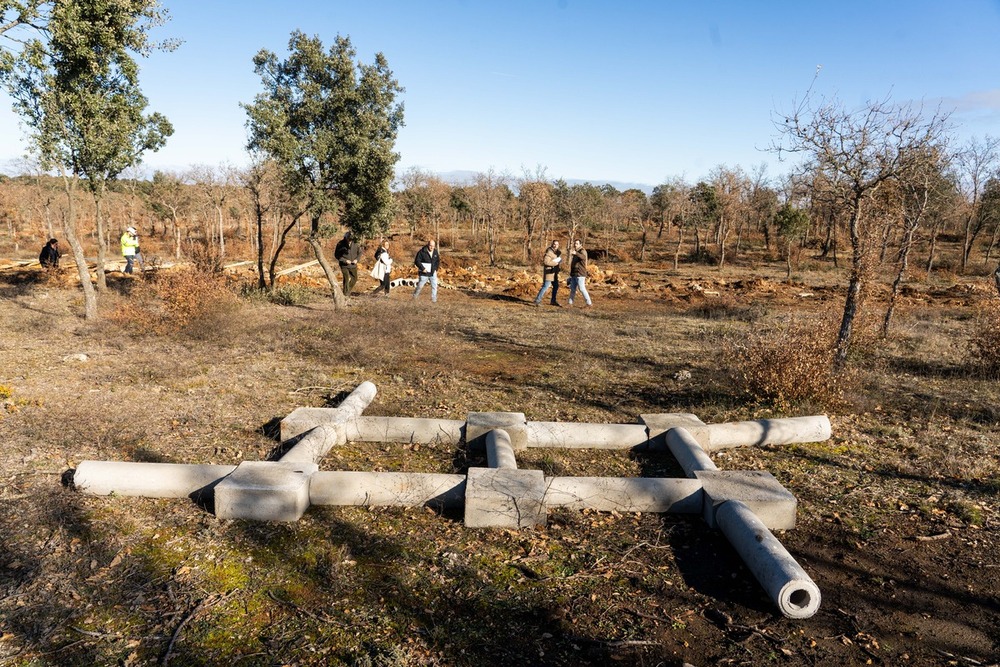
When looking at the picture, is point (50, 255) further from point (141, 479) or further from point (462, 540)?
point (462, 540)

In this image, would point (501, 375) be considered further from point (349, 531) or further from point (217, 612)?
point (217, 612)

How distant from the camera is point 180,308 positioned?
1012 cm

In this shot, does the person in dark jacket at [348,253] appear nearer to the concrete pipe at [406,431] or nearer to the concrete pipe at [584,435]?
the concrete pipe at [406,431]

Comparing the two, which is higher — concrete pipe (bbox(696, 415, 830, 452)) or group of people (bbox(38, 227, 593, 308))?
group of people (bbox(38, 227, 593, 308))

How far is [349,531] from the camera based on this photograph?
14.0ft

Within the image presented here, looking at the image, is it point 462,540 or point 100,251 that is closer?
point 462,540

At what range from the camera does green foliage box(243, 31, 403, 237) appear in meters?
11.8

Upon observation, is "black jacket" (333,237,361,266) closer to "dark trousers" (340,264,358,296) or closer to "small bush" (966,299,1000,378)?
"dark trousers" (340,264,358,296)

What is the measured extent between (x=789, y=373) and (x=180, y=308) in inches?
349

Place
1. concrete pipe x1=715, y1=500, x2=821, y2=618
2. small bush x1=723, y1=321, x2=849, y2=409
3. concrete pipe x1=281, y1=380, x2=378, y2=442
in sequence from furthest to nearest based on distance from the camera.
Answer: small bush x1=723, y1=321, x2=849, y2=409 → concrete pipe x1=281, y1=380, x2=378, y2=442 → concrete pipe x1=715, y1=500, x2=821, y2=618

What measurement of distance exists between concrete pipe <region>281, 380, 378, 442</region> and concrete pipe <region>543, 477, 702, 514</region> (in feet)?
7.54

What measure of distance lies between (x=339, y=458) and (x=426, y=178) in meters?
35.7

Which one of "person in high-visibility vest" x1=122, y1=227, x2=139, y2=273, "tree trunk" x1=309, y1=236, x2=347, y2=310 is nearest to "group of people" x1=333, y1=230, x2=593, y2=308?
"tree trunk" x1=309, y1=236, x2=347, y2=310

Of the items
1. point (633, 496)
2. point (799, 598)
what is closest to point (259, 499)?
point (633, 496)
